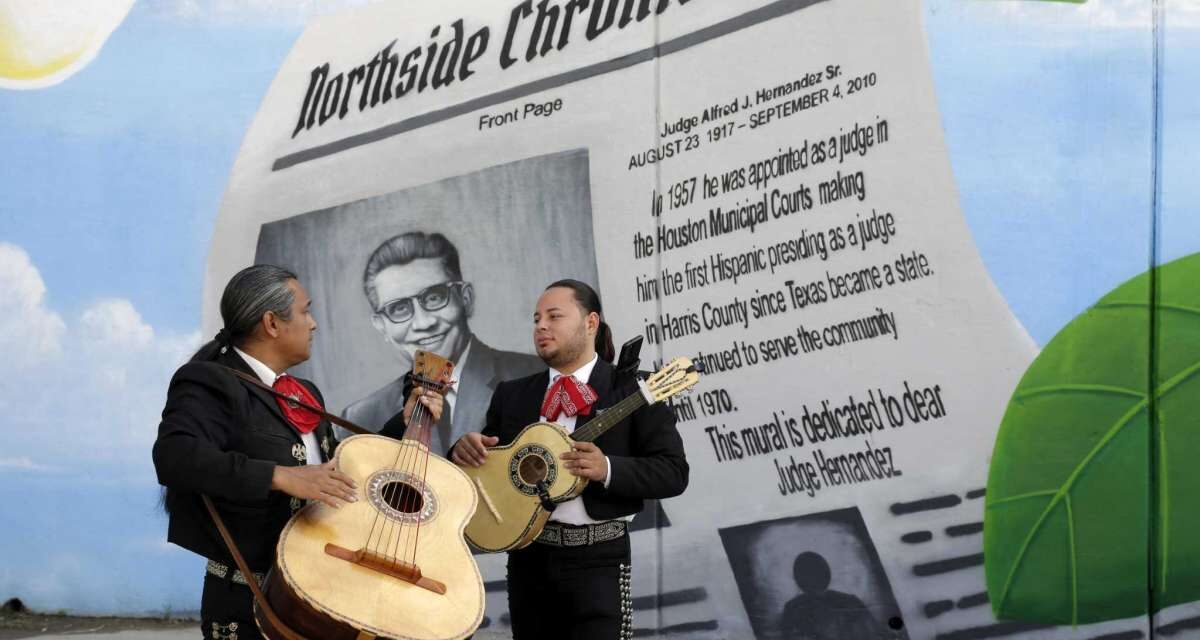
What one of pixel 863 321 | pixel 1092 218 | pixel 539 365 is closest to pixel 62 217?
pixel 539 365

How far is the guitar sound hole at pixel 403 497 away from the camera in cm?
353

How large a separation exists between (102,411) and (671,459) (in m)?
4.12

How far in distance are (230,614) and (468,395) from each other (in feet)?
9.99

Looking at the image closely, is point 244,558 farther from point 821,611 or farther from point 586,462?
point 821,611

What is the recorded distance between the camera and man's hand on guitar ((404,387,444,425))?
3819mm

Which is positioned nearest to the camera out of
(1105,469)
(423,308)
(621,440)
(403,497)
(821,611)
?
(403,497)

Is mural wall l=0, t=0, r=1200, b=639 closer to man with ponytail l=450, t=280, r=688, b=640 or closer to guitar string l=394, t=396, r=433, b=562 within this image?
man with ponytail l=450, t=280, r=688, b=640

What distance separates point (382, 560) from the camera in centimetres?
333

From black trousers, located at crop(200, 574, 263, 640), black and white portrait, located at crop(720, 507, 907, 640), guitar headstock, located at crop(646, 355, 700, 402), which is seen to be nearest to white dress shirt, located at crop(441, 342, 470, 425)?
black and white portrait, located at crop(720, 507, 907, 640)

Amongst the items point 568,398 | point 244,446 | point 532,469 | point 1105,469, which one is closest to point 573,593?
point 532,469

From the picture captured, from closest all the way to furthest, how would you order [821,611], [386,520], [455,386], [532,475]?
[386,520] → [532,475] → [821,611] → [455,386]

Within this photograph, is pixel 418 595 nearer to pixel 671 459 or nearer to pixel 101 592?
pixel 671 459

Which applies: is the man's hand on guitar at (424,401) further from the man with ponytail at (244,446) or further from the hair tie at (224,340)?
the hair tie at (224,340)

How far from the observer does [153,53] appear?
23.6 feet
